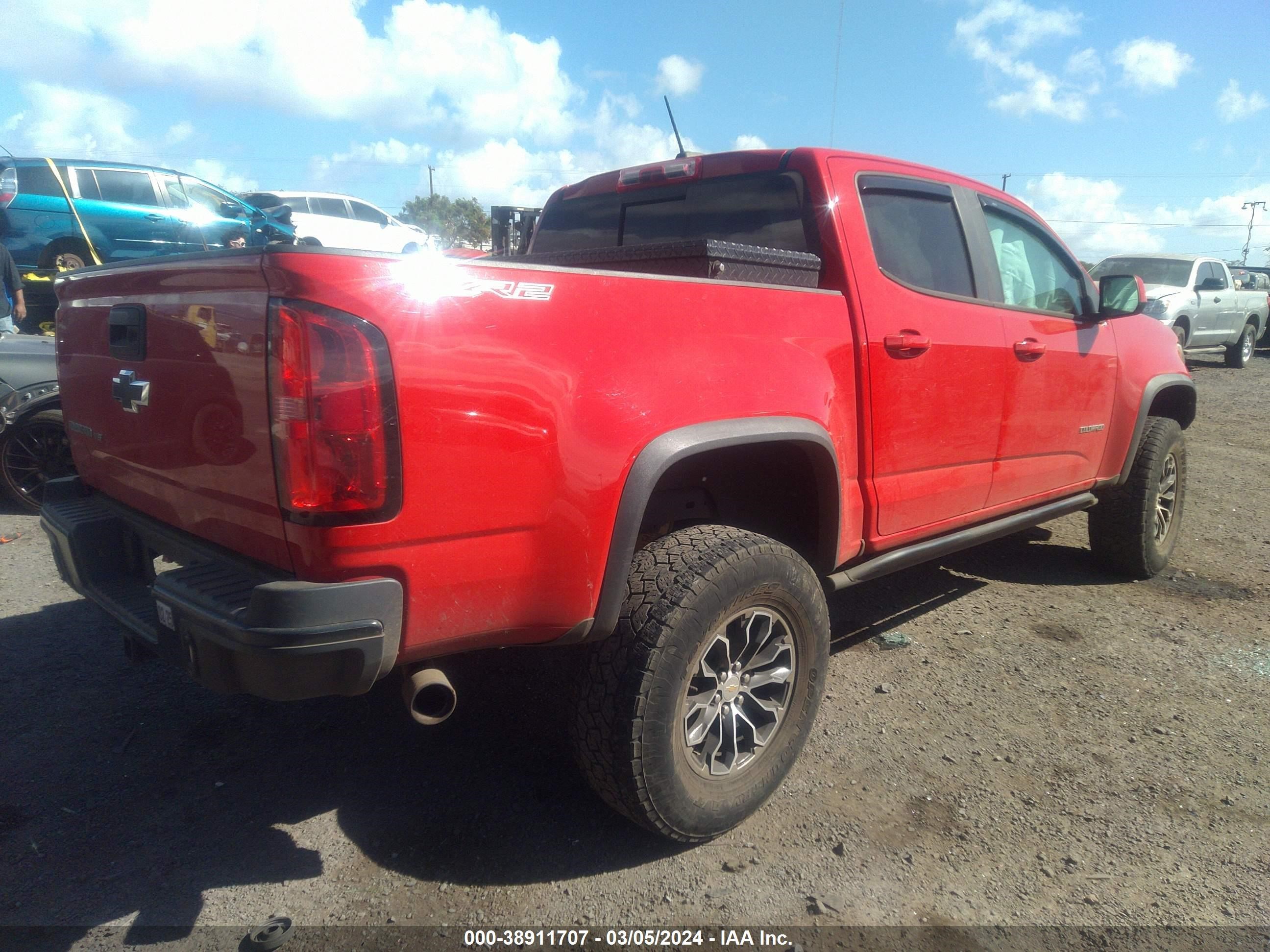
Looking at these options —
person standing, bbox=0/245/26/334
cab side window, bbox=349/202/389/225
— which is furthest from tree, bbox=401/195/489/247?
person standing, bbox=0/245/26/334

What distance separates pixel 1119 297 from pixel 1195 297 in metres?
12.6

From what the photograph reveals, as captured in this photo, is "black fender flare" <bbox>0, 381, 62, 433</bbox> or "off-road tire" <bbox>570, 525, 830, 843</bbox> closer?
"off-road tire" <bbox>570, 525, 830, 843</bbox>

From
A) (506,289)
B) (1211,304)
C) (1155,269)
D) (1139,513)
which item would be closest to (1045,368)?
(1139,513)

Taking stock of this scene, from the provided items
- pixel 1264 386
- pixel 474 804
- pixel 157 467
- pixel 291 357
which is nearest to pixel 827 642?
pixel 474 804

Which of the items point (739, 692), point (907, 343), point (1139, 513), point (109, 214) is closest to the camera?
point (739, 692)

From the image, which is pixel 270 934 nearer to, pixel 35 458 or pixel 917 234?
pixel 917 234

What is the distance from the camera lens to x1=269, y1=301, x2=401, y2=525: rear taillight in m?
1.71

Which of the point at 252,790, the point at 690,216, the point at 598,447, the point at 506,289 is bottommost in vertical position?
the point at 252,790

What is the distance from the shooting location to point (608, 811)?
8.57 feet

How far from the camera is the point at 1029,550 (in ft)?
17.9

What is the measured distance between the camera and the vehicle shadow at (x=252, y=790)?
7.48 ft

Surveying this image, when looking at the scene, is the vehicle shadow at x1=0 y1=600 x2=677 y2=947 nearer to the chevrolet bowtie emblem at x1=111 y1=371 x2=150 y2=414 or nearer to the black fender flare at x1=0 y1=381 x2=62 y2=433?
the chevrolet bowtie emblem at x1=111 y1=371 x2=150 y2=414

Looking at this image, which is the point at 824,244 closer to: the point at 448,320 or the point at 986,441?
the point at 986,441

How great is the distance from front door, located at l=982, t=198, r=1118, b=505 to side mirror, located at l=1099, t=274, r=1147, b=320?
3.0 inches
